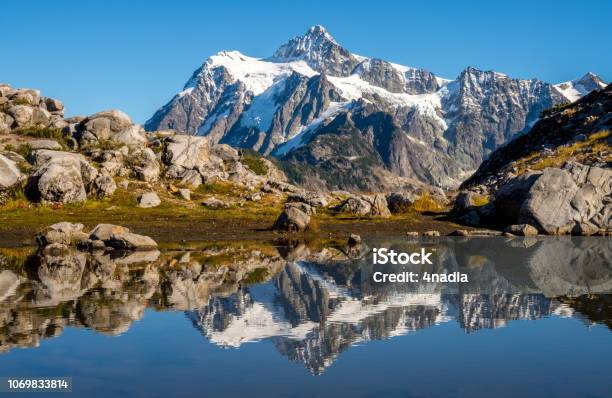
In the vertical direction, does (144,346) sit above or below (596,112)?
below

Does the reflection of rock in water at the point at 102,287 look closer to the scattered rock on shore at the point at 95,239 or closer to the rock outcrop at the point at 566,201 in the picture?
the scattered rock on shore at the point at 95,239

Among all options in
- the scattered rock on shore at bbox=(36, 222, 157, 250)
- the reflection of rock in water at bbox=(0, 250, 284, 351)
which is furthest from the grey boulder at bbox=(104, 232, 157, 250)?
the reflection of rock in water at bbox=(0, 250, 284, 351)

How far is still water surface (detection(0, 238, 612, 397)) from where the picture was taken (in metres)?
23.1

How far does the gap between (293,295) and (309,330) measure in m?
Result: 10.7

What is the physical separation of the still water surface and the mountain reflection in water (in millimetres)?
135

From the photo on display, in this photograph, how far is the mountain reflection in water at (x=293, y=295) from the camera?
3145cm

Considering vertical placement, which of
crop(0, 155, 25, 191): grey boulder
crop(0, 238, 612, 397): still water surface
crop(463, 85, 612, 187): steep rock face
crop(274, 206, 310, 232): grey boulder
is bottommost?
crop(0, 238, 612, 397): still water surface

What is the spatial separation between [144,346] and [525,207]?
263 feet

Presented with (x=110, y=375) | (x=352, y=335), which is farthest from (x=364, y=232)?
(x=110, y=375)

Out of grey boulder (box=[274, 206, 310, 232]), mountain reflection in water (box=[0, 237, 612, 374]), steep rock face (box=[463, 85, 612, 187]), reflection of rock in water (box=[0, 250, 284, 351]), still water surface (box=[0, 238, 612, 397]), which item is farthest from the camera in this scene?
steep rock face (box=[463, 85, 612, 187])

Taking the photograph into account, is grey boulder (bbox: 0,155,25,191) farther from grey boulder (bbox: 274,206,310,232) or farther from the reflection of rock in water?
the reflection of rock in water

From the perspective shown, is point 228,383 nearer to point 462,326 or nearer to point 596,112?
point 462,326

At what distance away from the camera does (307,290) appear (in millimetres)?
43594

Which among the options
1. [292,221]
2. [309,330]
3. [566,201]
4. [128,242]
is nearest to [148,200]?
[292,221]
